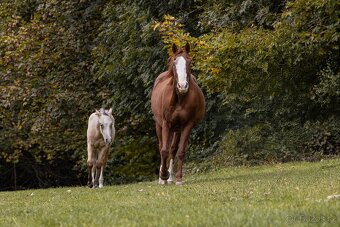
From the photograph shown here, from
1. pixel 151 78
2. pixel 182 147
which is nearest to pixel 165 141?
pixel 182 147

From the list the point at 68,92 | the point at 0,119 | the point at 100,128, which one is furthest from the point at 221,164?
the point at 0,119

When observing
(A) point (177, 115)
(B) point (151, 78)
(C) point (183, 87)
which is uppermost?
(C) point (183, 87)

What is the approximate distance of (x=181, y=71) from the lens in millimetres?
14453

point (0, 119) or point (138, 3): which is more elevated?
point (138, 3)

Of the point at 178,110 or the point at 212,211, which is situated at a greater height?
the point at 212,211

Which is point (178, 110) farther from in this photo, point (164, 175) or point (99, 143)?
point (99, 143)

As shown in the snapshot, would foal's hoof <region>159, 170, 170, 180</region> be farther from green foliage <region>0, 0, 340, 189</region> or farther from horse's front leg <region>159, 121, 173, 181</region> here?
green foliage <region>0, 0, 340, 189</region>

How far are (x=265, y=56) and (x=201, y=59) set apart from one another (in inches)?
70.2

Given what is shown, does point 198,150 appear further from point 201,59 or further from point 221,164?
point 201,59

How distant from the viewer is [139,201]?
10461 mm

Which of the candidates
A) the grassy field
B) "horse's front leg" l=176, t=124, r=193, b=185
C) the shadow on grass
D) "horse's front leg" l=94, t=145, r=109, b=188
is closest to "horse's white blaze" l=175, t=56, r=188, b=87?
"horse's front leg" l=176, t=124, r=193, b=185

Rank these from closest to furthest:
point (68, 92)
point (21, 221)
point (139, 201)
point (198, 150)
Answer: point (21, 221) < point (139, 201) < point (198, 150) < point (68, 92)

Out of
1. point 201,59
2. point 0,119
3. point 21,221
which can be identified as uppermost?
point 21,221

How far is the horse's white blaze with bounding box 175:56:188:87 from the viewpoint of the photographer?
14438mm
